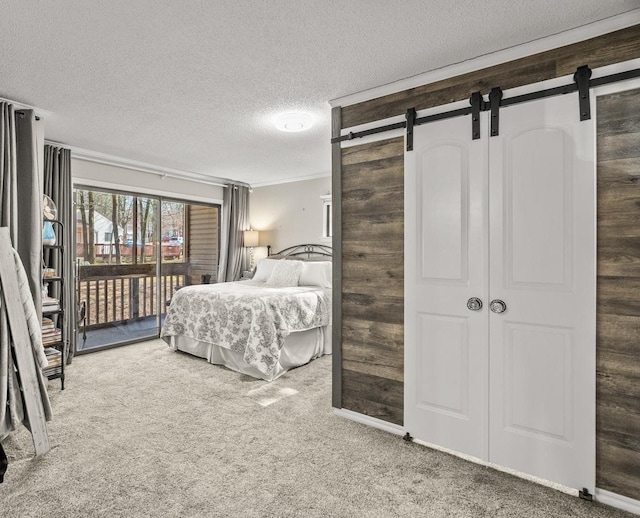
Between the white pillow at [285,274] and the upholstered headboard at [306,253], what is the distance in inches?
26.5

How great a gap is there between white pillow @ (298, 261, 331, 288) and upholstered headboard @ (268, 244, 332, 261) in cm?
58

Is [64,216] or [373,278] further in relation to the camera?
[64,216]

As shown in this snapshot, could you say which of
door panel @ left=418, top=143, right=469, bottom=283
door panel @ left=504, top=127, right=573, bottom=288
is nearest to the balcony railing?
door panel @ left=418, top=143, right=469, bottom=283

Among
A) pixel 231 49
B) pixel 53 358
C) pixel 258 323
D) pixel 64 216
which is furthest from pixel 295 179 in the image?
pixel 53 358

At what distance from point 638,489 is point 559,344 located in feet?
2.46

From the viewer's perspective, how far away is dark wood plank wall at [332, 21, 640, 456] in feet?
8.41

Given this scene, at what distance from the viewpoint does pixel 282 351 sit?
13.3 ft

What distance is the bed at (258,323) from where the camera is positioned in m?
3.85

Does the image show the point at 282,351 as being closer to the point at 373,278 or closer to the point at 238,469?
the point at 373,278

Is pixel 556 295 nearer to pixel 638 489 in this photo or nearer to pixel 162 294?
pixel 638 489

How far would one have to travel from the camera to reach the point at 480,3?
1.85 m

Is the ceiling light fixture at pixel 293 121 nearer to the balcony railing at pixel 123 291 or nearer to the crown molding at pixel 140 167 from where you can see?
the crown molding at pixel 140 167

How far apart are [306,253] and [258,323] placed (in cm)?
239

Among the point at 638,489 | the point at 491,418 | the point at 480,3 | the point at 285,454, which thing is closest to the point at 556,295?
the point at 491,418
